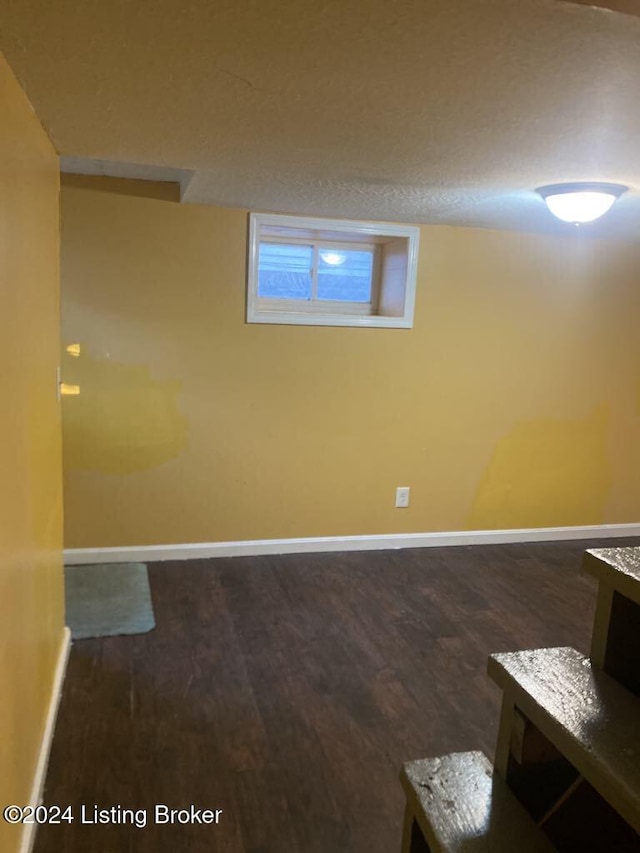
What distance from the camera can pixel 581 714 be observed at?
3.60 feet

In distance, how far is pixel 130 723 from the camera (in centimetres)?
222

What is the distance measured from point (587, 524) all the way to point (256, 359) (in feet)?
8.19

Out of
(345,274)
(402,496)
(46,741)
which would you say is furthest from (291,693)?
(345,274)

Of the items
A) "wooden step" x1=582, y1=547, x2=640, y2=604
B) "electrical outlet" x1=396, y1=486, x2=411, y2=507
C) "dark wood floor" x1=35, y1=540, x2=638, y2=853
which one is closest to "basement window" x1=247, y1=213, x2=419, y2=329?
"electrical outlet" x1=396, y1=486, x2=411, y2=507

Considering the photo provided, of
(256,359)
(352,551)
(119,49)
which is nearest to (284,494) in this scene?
(352,551)

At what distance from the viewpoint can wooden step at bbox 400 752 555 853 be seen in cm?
110

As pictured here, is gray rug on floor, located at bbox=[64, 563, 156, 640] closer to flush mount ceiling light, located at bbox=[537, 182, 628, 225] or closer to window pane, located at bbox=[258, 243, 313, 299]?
window pane, located at bbox=[258, 243, 313, 299]

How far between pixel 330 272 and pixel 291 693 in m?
2.28

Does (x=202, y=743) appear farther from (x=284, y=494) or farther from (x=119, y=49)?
(x=119, y=49)

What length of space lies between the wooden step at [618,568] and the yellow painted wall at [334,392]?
2.50m

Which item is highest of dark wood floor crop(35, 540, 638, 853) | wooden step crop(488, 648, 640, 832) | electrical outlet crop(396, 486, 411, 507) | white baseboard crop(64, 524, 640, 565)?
wooden step crop(488, 648, 640, 832)

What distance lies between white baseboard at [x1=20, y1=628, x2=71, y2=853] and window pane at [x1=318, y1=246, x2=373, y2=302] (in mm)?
2231

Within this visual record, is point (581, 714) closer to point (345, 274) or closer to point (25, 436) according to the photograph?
point (25, 436)

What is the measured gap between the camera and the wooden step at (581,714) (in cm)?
96
